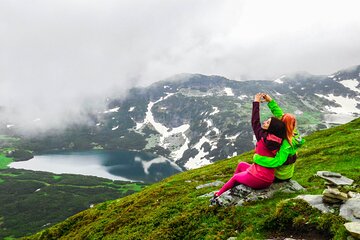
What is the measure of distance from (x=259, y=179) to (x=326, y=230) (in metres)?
4.57

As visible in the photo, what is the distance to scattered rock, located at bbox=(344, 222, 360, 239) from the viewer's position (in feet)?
38.9

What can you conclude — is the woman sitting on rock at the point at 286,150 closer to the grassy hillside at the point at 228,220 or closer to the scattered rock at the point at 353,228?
the grassy hillside at the point at 228,220

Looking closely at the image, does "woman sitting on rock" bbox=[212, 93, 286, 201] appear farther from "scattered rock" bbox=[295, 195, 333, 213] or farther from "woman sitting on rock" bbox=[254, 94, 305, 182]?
"scattered rock" bbox=[295, 195, 333, 213]

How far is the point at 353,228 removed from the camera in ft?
39.8

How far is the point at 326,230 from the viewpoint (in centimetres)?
1380

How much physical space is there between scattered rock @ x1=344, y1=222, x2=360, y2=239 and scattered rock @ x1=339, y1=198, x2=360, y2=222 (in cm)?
113

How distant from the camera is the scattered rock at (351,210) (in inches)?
535

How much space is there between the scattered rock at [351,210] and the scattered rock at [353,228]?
113 cm

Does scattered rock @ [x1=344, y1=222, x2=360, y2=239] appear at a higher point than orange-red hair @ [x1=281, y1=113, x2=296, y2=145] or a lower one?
lower

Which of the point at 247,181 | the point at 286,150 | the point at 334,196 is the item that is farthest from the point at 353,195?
the point at 247,181

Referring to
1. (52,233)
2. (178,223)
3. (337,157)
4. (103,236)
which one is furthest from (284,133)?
(52,233)

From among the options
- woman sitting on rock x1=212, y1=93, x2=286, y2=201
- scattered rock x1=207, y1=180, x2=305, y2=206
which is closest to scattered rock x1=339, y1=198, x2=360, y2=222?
woman sitting on rock x1=212, y1=93, x2=286, y2=201

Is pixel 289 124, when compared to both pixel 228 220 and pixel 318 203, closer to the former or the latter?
pixel 318 203

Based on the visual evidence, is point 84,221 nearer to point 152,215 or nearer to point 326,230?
point 152,215
